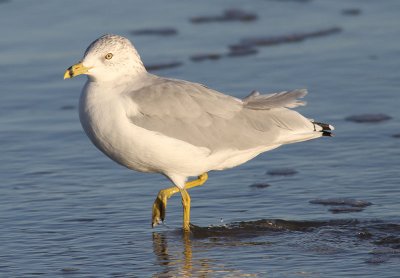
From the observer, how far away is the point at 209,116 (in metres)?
7.91

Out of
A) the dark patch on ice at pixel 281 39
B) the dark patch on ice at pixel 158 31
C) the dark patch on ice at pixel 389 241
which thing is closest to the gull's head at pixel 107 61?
the dark patch on ice at pixel 389 241

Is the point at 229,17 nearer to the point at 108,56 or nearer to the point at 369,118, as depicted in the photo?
the point at 369,118

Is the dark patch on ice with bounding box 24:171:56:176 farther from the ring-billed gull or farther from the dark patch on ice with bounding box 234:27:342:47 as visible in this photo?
the dark patch on ice with bounding box 234:27:342:47

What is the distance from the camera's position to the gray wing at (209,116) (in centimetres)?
768

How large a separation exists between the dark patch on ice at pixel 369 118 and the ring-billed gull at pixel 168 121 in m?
2.19

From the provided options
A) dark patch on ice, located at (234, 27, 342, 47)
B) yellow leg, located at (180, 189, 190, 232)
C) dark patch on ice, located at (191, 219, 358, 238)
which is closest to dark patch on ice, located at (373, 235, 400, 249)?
dark patch on ice, located at (191, 219, 358, 238)

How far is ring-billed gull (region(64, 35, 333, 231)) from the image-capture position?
7.54 meters

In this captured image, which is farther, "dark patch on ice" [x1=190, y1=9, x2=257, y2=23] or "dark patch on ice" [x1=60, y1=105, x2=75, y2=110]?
"dark patch on ice" [x1=190, y1=9, x2=257, y2=23]

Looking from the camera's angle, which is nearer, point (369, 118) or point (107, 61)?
point (107, 61)

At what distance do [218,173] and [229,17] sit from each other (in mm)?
5527

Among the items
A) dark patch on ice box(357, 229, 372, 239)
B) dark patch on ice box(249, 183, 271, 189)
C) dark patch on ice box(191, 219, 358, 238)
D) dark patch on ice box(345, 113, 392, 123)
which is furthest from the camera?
dark patch on ice box(345, 113, 392, 123)

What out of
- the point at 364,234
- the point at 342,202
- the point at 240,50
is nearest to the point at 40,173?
the point at 342,202

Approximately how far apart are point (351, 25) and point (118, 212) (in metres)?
6.17

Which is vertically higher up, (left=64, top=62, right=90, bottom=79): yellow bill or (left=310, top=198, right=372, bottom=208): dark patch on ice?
(left=64, top=62, right=90, bottom=79): yellow bill
